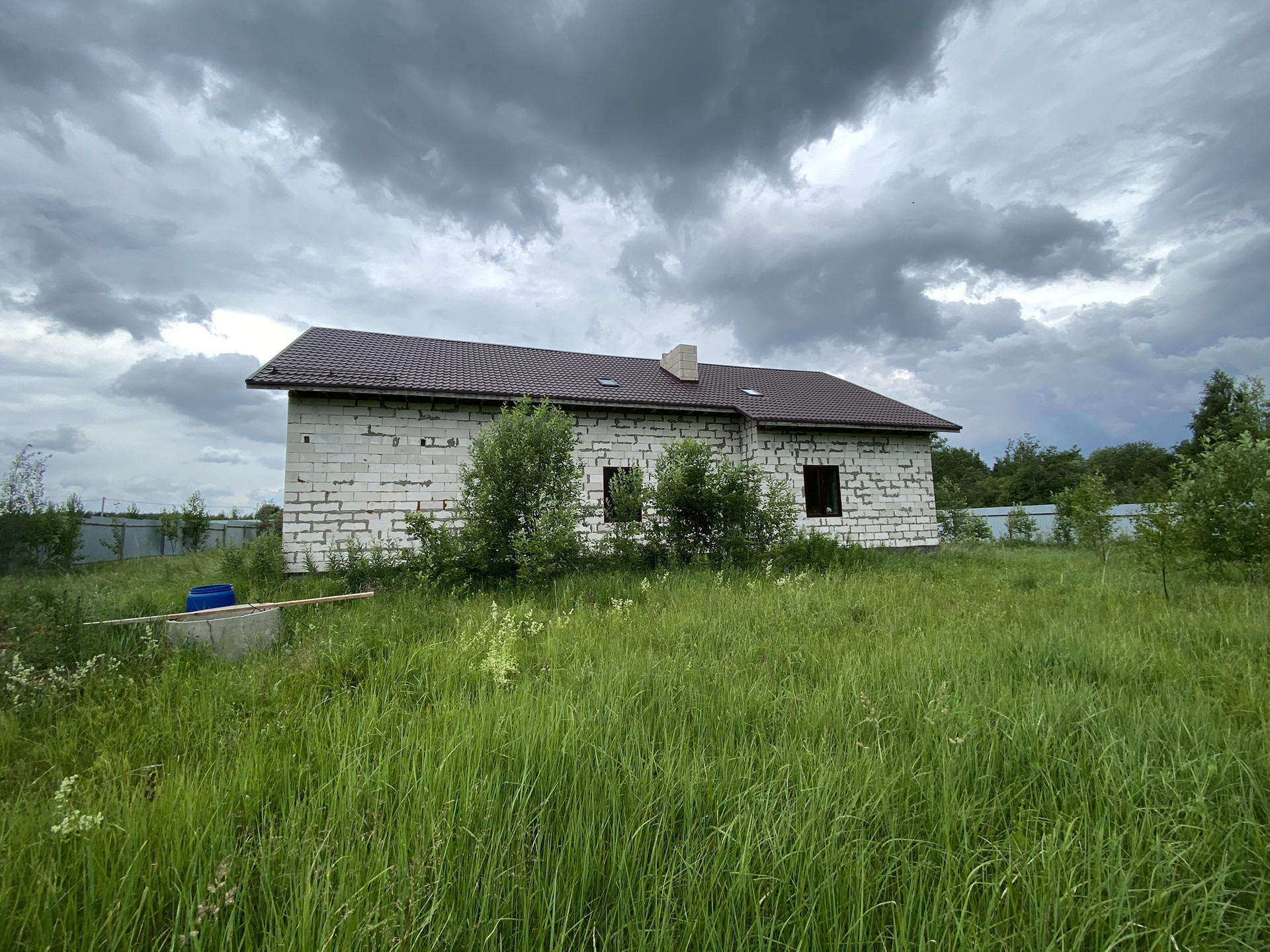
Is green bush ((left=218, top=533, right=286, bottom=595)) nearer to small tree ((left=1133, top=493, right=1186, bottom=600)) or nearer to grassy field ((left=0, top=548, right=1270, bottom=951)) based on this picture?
grassy field ((left=0, top=548, right=1270, bottom=951))

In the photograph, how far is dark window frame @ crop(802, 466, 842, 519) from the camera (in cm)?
1480

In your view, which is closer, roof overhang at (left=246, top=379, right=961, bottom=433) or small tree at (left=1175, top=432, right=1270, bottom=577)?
small tree at (left=1175, top=432, right=1270, bottom=577)

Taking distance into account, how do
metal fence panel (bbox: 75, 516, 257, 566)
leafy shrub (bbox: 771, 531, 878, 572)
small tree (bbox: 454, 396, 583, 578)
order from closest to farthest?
small tree (bbox: 454, 396, 583, 578), leafy shrub (bbox: 771, 531, 878, 572), metal fence panel (bbox: 75, 516, 257, 566)

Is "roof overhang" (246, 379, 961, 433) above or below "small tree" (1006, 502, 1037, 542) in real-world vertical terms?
above

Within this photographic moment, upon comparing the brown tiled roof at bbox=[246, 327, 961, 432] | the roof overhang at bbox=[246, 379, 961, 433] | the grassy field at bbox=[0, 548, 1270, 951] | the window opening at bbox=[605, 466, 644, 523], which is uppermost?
the brown tiled roof at bbox=[246, 327, 961, 432]

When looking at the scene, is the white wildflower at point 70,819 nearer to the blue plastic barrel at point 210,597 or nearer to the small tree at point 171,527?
the blue plastic barrel at point 210,597

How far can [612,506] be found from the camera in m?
13.0

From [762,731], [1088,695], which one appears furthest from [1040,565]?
[762,731]

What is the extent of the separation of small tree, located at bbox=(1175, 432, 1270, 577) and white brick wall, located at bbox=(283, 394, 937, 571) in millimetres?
7497

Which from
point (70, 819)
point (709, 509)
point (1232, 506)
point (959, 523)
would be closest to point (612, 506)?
point (709, 509)

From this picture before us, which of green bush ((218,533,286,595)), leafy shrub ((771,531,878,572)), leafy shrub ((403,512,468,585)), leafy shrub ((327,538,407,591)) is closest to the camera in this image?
leafy shrub ((403,512,468,585))

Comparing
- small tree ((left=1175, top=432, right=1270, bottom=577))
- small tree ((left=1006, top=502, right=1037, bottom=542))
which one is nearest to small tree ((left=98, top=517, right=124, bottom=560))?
small tree ((left=1175, top=432, right=1270, bottom=577))

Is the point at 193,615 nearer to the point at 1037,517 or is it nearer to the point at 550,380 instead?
the point at 550,380

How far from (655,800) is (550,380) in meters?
12.6
